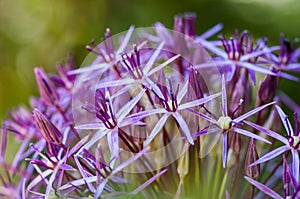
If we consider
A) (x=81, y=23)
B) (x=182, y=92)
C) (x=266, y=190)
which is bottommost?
(x=266, y=190)

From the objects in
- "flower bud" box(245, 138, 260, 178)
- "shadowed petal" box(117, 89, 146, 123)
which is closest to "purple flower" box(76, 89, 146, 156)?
"shadowed petal" box(117, 89, 146, 123)

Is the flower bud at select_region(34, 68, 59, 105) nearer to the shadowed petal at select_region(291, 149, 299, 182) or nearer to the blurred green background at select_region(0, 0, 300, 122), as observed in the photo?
the shadowed petal at select_region(291, 149, 299, 182)

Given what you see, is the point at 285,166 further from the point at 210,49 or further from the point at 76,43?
the point at 76,43

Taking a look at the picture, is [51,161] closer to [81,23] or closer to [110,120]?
[110,120]

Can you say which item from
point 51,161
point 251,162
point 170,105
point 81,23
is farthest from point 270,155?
point 81,23

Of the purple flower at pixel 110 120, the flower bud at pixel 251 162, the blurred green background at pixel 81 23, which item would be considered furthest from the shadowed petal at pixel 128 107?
the blurred green background at pixel 81 23
